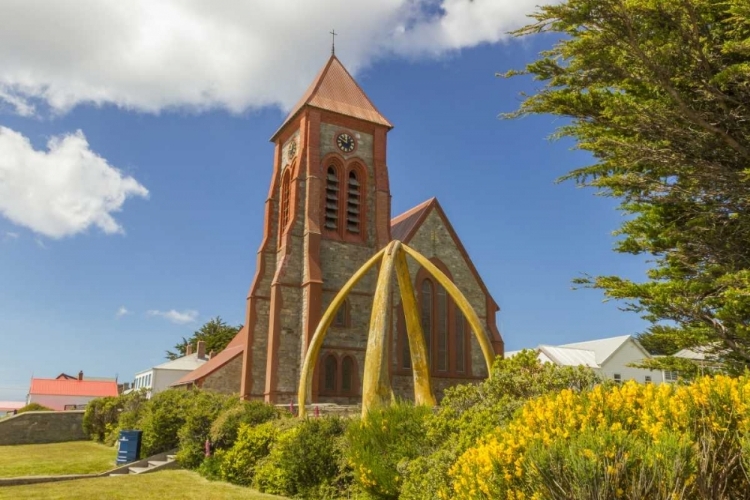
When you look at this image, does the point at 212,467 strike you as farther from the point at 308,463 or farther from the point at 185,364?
the point at 185,364

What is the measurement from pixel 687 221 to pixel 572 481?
463 inches

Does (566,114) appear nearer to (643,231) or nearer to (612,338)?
(643,231)

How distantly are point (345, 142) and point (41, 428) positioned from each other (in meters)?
22.9

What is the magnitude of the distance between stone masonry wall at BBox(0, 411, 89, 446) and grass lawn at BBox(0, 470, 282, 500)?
17.2 m

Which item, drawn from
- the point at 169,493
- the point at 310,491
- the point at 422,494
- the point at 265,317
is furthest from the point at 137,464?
the point at 422,494

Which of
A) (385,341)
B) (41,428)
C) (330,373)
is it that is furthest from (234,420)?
(41,428)

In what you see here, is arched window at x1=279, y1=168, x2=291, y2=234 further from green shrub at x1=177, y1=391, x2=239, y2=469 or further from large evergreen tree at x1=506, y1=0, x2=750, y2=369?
large evergreen tree at x1=506, y1=0, x2=750, y2=369

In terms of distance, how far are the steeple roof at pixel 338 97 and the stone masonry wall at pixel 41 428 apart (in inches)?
794

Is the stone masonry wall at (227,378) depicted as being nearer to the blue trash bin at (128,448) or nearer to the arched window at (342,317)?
the arched window at (342,317)

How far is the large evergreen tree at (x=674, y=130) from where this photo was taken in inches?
464

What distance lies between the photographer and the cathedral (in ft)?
97.2

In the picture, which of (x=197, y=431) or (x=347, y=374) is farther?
(x=347, y=374)

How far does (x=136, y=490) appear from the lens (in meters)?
14.7

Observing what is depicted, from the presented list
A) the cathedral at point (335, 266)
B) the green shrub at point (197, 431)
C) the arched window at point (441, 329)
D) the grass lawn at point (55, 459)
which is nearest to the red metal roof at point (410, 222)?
the cathedral at point (335, 266)
